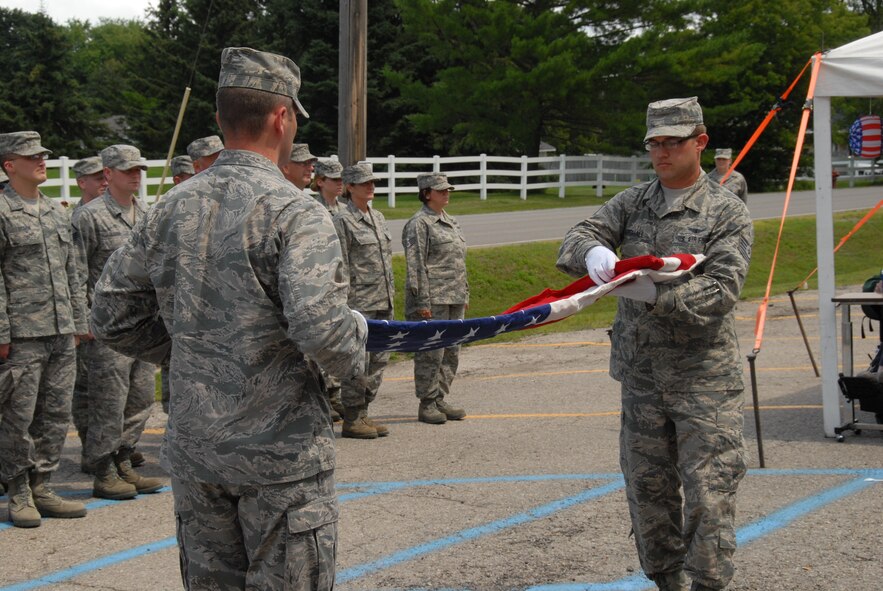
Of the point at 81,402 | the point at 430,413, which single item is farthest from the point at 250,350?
the point at 430,413

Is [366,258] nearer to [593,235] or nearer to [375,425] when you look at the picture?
[375,425]

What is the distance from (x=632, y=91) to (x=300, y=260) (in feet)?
127

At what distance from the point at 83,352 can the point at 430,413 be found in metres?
3.20

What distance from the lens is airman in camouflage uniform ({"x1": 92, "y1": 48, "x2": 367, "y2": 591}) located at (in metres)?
3.27

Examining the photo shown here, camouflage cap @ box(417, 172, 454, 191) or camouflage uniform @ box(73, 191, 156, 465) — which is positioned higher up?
camouflage cap @ box(417, 172, 454, 191)

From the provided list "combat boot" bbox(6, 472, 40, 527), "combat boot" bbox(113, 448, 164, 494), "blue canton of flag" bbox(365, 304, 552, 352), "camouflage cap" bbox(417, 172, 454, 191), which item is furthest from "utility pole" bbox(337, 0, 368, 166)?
"blue canton of flag" bbox(365, 304, 552, 352)

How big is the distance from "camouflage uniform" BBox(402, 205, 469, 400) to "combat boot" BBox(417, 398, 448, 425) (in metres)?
0.06

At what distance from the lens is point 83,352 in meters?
7.75

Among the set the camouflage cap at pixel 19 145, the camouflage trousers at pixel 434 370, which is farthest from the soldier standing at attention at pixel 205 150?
the camouflage trousers at pixel 434 370

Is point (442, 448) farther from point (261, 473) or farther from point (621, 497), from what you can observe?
point (261, 473)

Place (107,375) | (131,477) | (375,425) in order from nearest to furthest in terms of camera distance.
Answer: (107,375), (131,477), (375,425)

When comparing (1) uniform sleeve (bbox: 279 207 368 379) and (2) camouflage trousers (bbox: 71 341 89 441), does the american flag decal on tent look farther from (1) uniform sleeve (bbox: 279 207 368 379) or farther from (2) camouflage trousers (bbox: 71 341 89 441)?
(1) uniform sleeve (bbox: 279 207 368 379)

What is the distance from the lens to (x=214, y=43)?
4522 centimetres

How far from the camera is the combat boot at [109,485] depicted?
7273 mm
